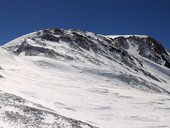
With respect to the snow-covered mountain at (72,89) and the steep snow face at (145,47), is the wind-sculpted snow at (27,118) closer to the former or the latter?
the snow-covered mountain at (72,89)

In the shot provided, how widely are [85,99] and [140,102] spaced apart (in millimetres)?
7951

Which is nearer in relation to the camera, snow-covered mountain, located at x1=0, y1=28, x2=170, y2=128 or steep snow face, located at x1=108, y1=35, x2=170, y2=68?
snow-covered mountain, located at x1=0, y1=28, x2=170, y2=128

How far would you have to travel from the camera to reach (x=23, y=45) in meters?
74.2

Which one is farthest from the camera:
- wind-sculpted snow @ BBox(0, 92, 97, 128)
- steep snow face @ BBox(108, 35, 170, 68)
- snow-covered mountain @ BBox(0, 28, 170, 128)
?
steep snow face @ BBox(108, 35, 170, 68)

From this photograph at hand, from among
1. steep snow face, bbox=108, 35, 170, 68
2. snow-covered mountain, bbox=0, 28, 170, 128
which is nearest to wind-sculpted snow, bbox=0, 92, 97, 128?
snow-covered mountain, bbox=0, 28, 170, 128

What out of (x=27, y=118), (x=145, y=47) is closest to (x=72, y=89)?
(x=27, y=118)

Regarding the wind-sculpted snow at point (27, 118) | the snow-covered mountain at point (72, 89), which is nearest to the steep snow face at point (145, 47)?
the snow-covered mountain at point (72, 89)

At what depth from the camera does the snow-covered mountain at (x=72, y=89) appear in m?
24.1

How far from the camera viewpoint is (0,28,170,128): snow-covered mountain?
24.1 meters

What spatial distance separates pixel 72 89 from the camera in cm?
4147

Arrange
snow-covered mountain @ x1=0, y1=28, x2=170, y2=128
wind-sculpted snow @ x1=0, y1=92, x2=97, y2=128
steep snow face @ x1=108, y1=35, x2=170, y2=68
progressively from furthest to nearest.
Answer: steep snow face @ x1=108, y1=35, x2=170, y2=68
snow-covered mountain @ x1=0, y1=28, x2=170, y2=128
wind-sculpted snow @ x1=0, y1=92, x2=97, y2=128

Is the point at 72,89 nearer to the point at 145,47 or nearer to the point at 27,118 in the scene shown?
the point at 27,118

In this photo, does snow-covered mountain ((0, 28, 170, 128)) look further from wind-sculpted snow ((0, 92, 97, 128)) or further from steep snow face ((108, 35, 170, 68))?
steep snow face ((108, 35, 170, 68))

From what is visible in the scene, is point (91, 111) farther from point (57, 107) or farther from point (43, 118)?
point (43, 118)
